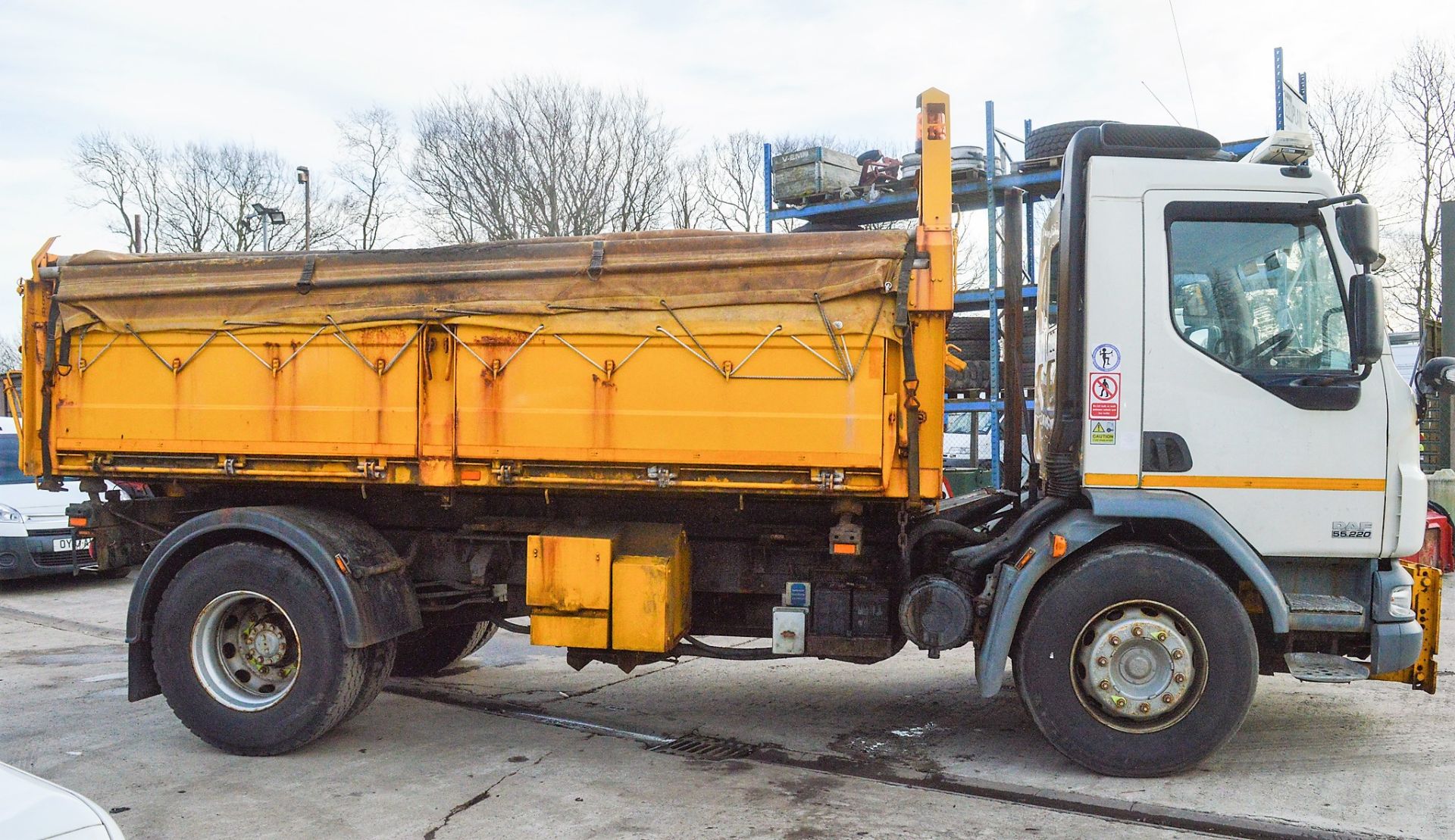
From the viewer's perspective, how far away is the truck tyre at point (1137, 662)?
193 inches

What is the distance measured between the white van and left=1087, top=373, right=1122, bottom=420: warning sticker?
1063cm

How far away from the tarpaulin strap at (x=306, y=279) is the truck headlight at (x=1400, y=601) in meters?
5.42

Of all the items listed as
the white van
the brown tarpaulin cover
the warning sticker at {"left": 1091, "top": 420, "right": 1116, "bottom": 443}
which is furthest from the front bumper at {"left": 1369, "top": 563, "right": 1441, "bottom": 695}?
the white van

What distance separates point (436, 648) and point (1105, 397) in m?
4.62

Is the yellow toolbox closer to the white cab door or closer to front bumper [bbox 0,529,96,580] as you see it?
the white cab door

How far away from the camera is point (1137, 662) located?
498 centimetres

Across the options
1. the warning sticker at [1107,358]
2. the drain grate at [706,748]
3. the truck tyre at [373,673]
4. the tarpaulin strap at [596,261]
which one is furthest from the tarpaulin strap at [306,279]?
the warning sticker at [1107,358]

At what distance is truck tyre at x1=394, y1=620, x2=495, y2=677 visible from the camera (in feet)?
23.7

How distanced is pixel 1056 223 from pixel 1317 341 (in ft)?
4.85

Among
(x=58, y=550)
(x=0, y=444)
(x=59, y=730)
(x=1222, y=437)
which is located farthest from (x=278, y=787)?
(x=0, y=444)

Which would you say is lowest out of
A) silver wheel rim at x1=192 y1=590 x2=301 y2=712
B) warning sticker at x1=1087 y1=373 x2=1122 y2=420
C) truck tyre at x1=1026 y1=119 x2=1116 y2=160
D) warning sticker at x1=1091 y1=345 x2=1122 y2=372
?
silver wheel rim at x1=192 y1=590 x2=301 y2=712

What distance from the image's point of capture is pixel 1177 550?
5.07 metres

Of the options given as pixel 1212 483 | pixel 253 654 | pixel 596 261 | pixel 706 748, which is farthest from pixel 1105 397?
pixel 253 654

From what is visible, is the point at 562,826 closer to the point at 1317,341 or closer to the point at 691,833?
the point at 691,833
